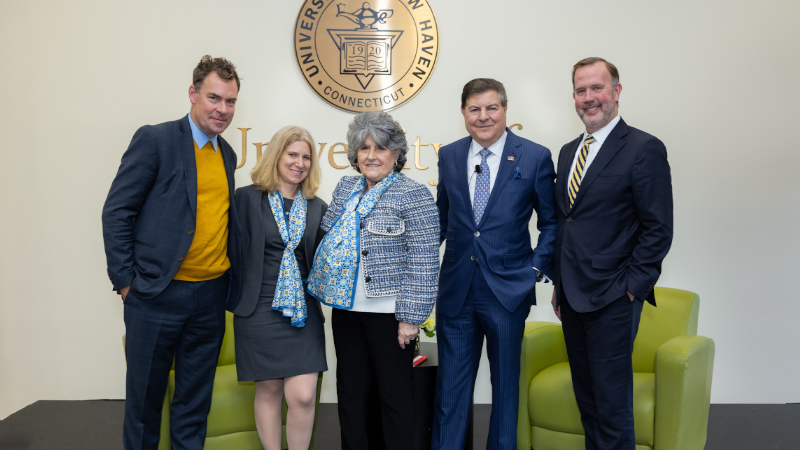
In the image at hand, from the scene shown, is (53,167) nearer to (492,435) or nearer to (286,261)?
(286,261)

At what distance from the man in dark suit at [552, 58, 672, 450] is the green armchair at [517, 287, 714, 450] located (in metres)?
0.30

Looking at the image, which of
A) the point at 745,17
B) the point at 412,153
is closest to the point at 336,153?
the point at 412,153

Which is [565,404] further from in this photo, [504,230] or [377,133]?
[377,133]

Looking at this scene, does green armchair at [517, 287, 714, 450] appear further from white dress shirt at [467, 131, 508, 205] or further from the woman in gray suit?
the woman in gray suit

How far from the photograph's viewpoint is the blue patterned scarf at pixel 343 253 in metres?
2.19

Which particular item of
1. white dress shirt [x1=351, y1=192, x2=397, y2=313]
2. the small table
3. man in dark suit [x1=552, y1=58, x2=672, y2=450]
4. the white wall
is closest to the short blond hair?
white dress shirt [x1=351, y1=192, x2=397, y2=313]

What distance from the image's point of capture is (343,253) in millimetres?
2205

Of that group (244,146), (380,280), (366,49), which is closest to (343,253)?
(380,280)

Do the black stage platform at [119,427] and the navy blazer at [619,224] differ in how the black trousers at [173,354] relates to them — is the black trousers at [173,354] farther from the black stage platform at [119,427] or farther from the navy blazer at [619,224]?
the navy blazer at [619,224]

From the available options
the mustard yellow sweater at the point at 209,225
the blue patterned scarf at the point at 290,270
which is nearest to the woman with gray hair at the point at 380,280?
the blue patterned scarf at the point at 290,270

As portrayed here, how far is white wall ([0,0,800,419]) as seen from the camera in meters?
3.82

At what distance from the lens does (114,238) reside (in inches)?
85.7

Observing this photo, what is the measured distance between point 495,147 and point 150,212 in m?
1.56

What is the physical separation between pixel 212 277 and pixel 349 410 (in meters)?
0.86
